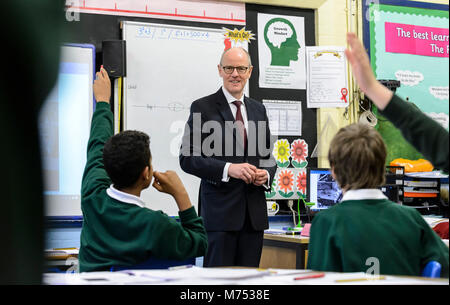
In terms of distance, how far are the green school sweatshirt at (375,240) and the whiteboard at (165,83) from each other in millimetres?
2065

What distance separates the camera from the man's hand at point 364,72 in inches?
33.3

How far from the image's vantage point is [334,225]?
1.09m

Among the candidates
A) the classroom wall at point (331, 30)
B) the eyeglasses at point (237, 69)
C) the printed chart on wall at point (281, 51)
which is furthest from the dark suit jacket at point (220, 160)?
the classroom wall at point (331, 30)

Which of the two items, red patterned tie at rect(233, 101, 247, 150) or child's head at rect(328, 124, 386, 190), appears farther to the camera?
red patterned tie at rect(233, 101, 247, 150)

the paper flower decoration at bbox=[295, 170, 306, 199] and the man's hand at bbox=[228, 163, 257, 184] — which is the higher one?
the man's hand at bbox=[228, 163, 257, 184]

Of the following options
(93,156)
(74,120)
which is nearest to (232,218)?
(93,156)

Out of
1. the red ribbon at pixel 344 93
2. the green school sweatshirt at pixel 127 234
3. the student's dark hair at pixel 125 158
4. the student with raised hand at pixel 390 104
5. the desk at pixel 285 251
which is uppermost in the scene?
the red ribbon at pixel 344 93

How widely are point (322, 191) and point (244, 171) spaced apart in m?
1.00

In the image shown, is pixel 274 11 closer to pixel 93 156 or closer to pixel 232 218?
pixel 232 218

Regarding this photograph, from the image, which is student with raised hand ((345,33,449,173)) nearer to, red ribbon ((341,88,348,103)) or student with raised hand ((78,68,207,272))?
student with raised hand ((78,68,207,272))

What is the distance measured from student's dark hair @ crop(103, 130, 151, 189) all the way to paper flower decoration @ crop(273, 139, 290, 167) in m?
2.01

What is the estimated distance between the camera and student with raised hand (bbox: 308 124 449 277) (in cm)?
100

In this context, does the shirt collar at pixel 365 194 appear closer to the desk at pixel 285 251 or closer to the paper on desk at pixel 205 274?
the paper on desk at pixel 205 274

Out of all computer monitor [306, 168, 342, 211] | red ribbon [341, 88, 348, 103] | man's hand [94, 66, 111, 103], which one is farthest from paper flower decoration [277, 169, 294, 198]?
man's hand [94, 66, 111, 103]
